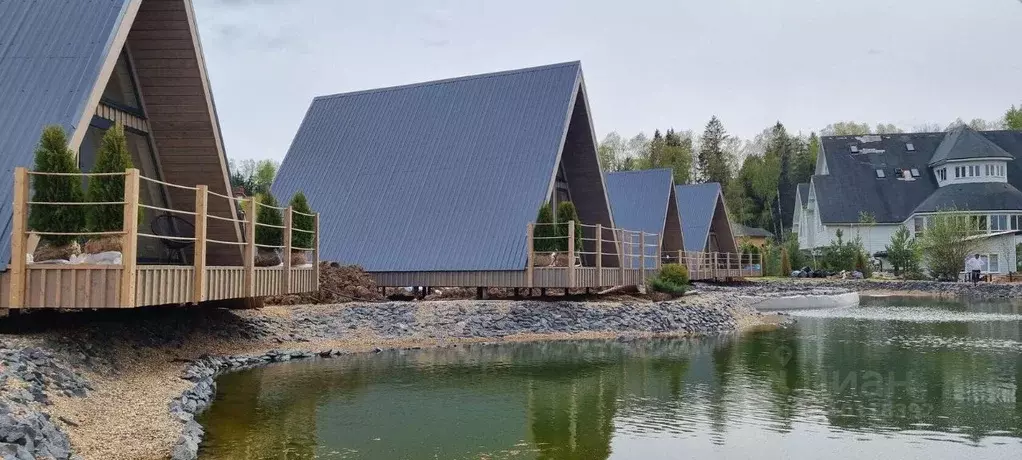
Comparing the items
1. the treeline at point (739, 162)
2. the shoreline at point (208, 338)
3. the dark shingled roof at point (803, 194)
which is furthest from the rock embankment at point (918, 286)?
the treeline at point (739, 162)

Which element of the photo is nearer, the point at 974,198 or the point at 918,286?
the point at 918,286

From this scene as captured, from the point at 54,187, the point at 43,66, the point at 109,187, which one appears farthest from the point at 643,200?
the point at 54,187

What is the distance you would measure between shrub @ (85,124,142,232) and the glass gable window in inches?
121

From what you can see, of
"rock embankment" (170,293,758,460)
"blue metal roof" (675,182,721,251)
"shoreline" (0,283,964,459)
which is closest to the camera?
"shoreline" (0,283,964,459)

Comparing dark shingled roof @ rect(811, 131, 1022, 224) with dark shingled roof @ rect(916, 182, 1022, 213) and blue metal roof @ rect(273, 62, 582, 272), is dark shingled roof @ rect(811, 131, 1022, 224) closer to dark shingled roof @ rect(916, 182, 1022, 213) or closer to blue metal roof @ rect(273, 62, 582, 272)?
dark shingled roof @ rect(916, 182, 1022, 213)

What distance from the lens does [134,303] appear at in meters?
8.23

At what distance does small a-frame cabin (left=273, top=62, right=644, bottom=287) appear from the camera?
17078mm

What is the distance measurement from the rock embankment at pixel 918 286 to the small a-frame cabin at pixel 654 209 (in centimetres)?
Result: 449

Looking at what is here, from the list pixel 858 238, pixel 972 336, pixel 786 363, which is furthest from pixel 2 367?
pixel 858 238

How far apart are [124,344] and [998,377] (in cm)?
1073

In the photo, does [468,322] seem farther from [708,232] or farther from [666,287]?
[708,232]

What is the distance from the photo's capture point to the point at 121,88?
12297 millimetres

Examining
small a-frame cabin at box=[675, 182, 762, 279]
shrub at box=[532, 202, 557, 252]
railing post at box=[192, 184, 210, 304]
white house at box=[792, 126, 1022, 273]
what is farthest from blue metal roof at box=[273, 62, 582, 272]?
white house at box=[792, 126, 1022, 273]

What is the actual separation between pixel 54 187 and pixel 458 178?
1080cm
